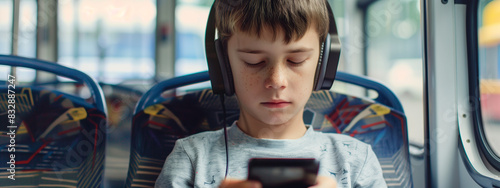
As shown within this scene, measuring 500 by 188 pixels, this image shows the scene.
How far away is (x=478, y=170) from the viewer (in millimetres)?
893

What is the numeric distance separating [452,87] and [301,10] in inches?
22.4

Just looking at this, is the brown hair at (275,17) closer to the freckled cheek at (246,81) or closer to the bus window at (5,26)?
the freckled cheek at (246,81)

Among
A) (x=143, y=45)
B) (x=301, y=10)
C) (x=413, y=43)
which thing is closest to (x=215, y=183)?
(x=301, y=10)

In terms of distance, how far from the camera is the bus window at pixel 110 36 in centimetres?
191

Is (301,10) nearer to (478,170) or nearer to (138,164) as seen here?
(138,164)

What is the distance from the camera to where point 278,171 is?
0.50m

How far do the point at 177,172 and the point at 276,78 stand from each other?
30 centimetres

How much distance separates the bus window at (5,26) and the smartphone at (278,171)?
4.45ft

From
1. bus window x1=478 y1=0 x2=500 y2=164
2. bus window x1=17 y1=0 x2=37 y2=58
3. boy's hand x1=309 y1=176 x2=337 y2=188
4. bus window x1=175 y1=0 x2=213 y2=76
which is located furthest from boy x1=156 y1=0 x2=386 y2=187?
Answer: bus window x1=175 y1=0 x2=213 y2=76

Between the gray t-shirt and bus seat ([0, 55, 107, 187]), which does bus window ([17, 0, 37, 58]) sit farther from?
the gray t-shirt

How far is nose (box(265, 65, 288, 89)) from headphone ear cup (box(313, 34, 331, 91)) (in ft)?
0.32

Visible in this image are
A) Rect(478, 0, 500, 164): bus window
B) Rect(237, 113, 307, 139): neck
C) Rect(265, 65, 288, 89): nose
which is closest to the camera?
Rect(265, 65, 288, 89): nose

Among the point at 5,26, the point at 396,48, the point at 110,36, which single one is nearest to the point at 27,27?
the point at 5,26

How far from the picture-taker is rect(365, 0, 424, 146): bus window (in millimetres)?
1212
